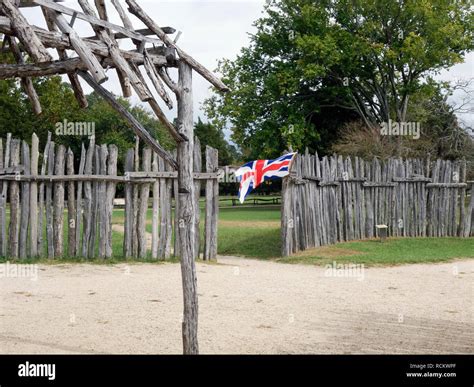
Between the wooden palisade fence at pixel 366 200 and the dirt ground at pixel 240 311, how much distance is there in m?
3.15

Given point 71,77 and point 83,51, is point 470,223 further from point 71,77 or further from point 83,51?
point 83,51

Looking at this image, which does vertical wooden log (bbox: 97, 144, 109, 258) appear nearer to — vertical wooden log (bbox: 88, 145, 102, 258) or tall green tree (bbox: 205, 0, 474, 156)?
vertical wooden log (bbox: 88, 145, 102, 258)

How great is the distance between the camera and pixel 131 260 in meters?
13.3

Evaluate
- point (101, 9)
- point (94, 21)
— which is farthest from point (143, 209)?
point (94, 21)

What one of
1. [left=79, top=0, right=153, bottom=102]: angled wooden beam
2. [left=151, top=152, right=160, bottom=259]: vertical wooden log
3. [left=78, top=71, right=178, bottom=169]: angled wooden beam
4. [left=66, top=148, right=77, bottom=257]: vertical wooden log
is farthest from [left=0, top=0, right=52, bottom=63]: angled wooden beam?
[left=151, top=152, right=160, bottom=259]: vertical wooden log

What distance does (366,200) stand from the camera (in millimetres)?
18750

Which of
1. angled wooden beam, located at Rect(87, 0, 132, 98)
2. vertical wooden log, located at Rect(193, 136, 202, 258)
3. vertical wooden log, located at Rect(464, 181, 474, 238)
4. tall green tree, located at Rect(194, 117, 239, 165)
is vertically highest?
tall green tree, located at Rect(194, 117, 239, 165)

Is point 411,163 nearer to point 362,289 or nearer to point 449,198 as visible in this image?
point 449,198

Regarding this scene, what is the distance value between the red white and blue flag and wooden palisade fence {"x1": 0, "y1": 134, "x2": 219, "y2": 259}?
2563 mm

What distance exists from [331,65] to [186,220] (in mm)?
26274

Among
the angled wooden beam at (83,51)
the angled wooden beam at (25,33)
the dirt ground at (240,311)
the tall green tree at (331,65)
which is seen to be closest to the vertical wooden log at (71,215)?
the dirt ground at (240,311)

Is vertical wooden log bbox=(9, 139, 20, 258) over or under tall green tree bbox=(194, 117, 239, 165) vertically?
under

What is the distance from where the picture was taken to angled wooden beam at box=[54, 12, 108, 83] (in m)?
5.47

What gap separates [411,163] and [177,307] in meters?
12.9
